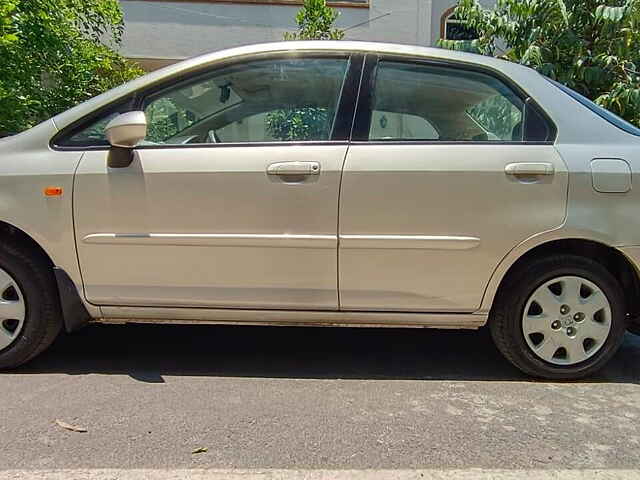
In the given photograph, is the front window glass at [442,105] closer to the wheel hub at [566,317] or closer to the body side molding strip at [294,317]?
the wheel hub at [566,317]

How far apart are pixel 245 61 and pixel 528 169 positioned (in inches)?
63.6

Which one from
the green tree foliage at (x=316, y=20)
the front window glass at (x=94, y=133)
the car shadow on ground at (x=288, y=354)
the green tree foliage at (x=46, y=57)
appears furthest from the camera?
the green tree foliage at (x=316, y=20)

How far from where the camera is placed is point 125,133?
8.89 feet

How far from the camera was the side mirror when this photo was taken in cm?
270

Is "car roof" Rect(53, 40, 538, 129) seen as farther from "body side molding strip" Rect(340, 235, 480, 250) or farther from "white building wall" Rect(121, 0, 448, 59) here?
"white building wall" Rect(121, 0, 448, 59)

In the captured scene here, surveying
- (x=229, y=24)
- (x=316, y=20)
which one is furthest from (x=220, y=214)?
(x=229, y=24)

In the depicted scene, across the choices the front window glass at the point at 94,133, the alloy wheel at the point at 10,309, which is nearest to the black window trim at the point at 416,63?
the front window glass at the point at 94,133

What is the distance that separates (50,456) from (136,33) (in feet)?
29.3

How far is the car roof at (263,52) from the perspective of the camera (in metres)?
2.93

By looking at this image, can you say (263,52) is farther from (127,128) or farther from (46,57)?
(46,57)

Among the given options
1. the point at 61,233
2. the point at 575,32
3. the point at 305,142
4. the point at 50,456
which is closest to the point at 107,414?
the point at 50,456

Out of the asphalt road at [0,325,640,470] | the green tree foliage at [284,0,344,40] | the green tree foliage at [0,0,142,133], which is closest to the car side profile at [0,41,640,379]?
the asphalt road at [0,325,640,470]

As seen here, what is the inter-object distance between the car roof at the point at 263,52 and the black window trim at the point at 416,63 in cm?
2

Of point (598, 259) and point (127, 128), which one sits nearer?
point (127, 128)
